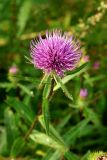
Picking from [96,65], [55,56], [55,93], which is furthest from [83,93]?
[55,56]

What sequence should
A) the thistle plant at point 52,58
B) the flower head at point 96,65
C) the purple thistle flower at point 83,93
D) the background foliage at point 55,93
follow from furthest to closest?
the flower head at point 96,65 → the purple thistle flower at point 83,93 → the background foliage at point 55,93 → the thistle plant at point 52,58

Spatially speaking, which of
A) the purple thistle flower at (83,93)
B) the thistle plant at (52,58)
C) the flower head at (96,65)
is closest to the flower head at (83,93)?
the purple thistle flower at (83,93)

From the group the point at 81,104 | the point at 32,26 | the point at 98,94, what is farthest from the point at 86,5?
the point at 81,104

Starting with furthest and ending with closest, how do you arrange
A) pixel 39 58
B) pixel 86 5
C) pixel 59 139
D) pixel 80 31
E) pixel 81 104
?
pixel 86 5 → pixel 80 31 → pixel 81 104 → pixel 59 139 → pixel 39 58

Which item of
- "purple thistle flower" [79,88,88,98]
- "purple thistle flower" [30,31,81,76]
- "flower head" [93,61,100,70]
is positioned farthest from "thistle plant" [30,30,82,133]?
"flower head" [93,61,100,70]

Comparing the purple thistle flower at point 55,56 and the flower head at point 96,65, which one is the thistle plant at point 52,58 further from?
the flower head at point 96,65

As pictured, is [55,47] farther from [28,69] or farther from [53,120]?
[28,69]

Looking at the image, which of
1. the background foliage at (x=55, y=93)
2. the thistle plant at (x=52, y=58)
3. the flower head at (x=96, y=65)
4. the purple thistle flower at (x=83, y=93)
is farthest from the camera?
the flower head at (x=96, y=65)
